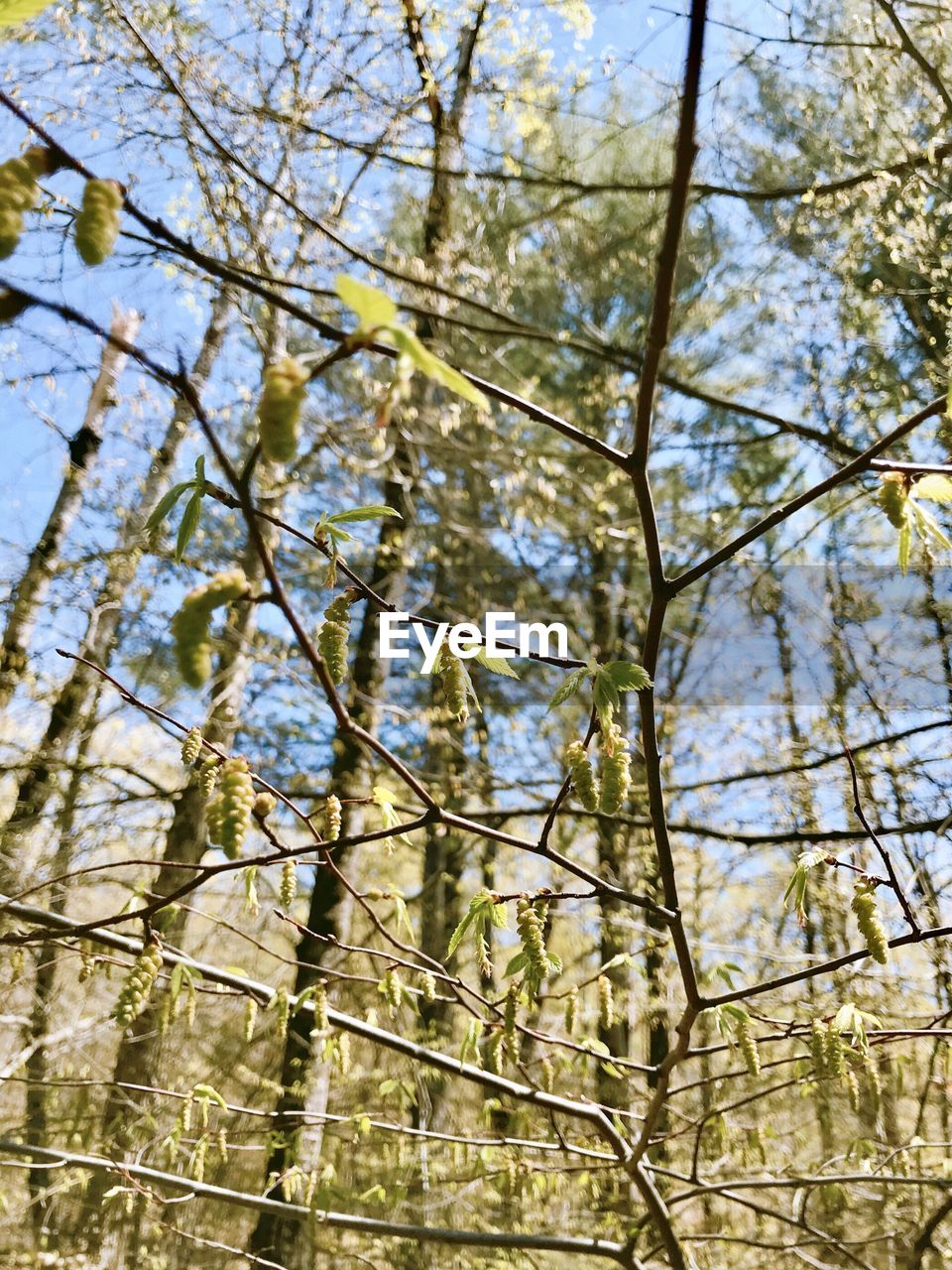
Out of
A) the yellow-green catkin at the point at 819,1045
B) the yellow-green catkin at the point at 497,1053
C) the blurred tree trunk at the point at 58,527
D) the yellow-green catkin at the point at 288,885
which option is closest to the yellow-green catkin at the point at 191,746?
the yellow-green catkin at the point at 288,885

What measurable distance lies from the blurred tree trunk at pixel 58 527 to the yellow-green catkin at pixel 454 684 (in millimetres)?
3329

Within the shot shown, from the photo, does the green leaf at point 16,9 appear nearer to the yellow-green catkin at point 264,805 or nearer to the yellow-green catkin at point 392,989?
the yellow-green catkin at point 264,805

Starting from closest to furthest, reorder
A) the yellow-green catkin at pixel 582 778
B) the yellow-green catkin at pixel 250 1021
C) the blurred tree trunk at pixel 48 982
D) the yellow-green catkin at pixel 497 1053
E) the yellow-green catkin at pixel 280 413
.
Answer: the yellow-green catkin at pixel 280 413, the yellow-green catkin at pixel 582 778, the yellow-green catkin at pixel 497 1053, the yellow-green catkin at pixel 250 1021, the blurred tree trunk at pixel 48 982

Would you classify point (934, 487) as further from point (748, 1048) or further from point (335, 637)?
point (748, 1048)

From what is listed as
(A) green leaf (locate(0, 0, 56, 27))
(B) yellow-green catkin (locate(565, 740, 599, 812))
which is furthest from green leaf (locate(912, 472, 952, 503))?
(A) green leaf (locate(0, 0, 56, 27))

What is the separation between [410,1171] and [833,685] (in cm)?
323

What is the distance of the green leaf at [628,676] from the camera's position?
40.6 inches

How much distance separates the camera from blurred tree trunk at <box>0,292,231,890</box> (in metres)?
3.68

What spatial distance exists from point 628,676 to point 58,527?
4.48 meters

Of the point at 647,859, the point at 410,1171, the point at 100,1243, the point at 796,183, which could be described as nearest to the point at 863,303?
the point at 796,183

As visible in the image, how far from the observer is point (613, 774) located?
104cm

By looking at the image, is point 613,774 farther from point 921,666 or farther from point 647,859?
point 647,859

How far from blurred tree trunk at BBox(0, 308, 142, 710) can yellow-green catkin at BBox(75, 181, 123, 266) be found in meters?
3.51

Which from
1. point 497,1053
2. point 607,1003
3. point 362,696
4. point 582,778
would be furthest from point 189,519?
point 362,696
